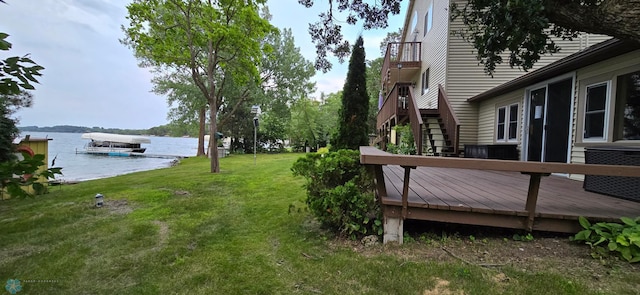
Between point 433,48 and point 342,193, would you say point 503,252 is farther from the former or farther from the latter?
point 433,48

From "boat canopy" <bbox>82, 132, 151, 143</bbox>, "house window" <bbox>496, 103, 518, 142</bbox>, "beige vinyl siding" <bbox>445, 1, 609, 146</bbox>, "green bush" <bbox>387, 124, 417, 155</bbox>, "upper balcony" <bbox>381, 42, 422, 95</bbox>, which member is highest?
"upper balcony" <bbox>381, 42, 422, 95</bbox>

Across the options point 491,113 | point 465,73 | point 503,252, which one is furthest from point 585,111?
point 465,73

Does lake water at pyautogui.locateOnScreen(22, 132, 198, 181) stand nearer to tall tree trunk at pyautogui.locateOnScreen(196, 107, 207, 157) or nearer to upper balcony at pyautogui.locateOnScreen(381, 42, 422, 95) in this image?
tall tree trunk at pyautogui.locateOnScreen(196, 107, 207, 157)

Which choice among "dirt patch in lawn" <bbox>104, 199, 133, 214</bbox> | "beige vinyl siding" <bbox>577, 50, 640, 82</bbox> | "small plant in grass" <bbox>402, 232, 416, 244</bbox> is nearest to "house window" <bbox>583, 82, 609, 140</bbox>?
"beige vinyl siding" <bbox>577, 50, 640, 82</bbox>

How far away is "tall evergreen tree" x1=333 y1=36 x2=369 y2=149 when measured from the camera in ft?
27.1

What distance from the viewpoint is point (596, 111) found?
4.98 m

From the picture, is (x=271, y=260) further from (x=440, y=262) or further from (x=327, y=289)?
(x=440, y=262)

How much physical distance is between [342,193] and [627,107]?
4813 mm

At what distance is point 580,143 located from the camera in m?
5.24

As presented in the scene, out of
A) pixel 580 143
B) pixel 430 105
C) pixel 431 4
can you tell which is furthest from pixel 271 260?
pixel 431 4

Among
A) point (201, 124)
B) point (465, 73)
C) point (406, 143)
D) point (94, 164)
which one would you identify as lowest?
point (94, 164)

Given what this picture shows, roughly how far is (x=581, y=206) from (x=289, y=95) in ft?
72.4

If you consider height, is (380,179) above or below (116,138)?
above

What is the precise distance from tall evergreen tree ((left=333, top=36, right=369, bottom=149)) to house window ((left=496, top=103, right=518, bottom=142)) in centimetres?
380
